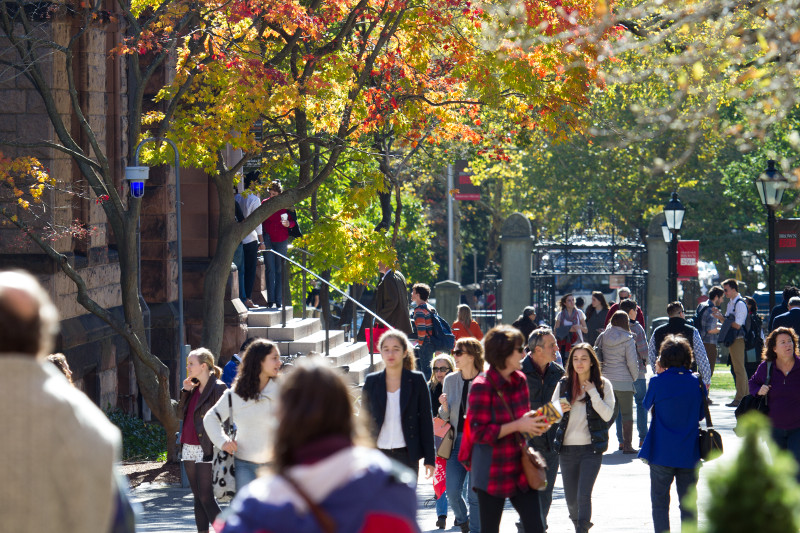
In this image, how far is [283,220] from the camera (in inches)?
834

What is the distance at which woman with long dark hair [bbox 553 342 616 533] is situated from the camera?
392 inches

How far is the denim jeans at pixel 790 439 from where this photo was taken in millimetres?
10844

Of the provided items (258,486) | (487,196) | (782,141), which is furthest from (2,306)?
(487,196)

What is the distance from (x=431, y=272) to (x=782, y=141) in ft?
46.1

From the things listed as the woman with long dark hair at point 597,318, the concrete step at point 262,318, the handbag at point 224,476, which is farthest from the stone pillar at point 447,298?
the handbag at point 224,476

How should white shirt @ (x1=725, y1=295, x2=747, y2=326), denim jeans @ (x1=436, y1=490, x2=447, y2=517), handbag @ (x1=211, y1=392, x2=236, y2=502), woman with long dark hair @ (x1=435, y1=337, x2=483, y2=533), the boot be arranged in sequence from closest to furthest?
handbag @ (x1=211, y1=392, x2=236, y2=502)
woman with long dark hair @ (x1=435, y1=337, x2=483, y2=533)
denim jeans @ (x1=436, y1=490, x2=447, y2=517)
the boot
white shirt @ (x1=725, y1=295, x2=747, y2=326)

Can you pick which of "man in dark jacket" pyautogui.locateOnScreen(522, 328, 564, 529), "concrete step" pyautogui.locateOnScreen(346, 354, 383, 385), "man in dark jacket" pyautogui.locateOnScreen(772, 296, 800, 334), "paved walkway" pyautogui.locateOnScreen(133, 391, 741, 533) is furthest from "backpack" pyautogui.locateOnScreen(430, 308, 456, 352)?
"man in dark jacket" pyautogui.locateOnScreen(522, 328, 564, 529)

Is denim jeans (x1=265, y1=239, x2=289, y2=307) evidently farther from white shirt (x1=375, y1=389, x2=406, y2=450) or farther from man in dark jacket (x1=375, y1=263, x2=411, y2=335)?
white shirt (x1=375, y1=389, x2=406, y2=450)

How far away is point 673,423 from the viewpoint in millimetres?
9258

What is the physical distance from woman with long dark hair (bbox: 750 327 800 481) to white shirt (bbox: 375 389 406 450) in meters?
3.51

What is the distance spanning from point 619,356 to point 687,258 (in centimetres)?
1299

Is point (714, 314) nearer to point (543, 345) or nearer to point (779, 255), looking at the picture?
point (779, 255)

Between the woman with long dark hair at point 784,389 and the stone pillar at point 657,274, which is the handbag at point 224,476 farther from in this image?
the stone pillar at point 657,274

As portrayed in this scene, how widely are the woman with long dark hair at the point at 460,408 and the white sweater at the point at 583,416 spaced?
2.36ft
